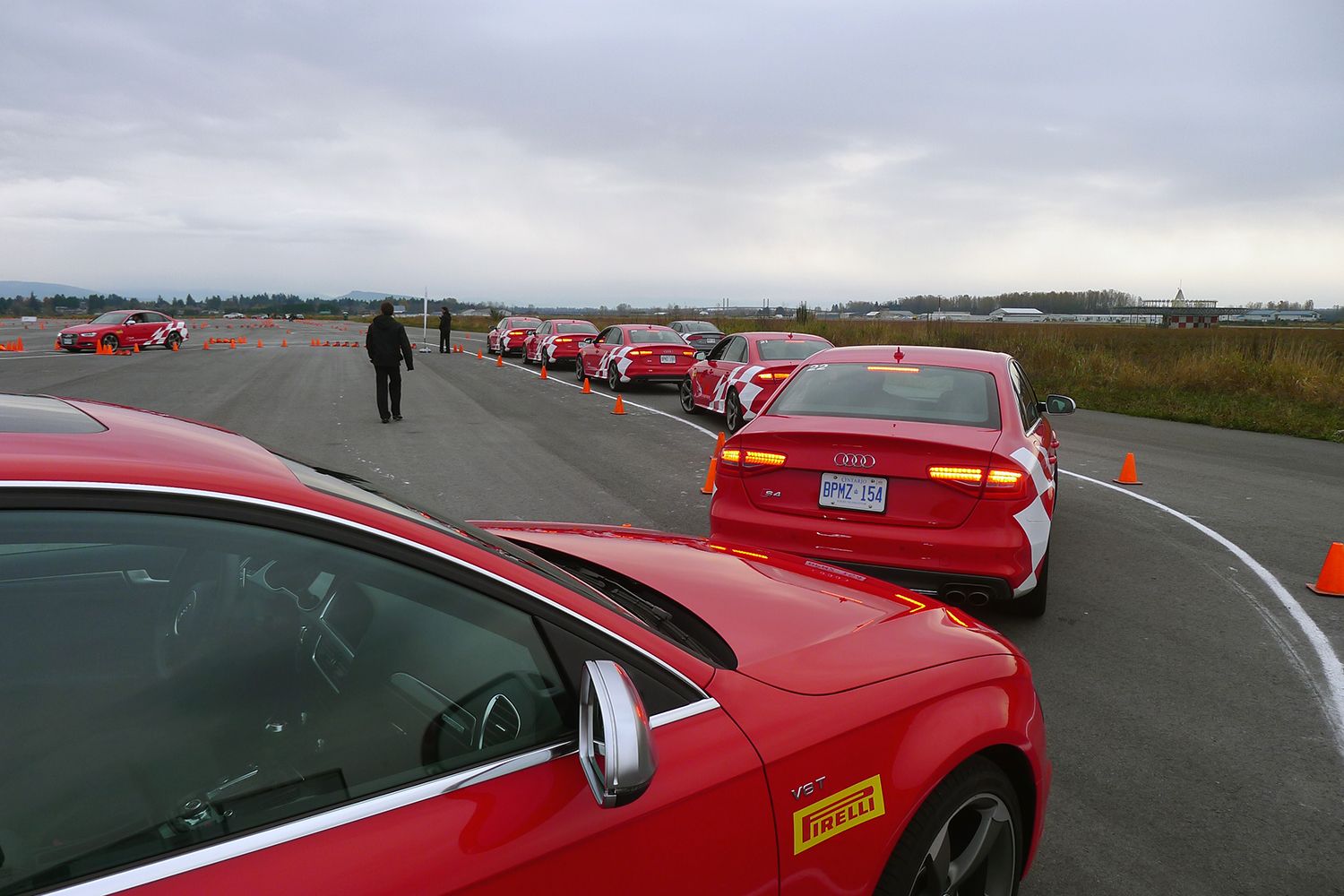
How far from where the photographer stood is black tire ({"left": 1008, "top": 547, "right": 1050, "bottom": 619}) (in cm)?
533

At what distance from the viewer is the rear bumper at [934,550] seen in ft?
16.3

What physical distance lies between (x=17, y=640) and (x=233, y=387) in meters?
20.1

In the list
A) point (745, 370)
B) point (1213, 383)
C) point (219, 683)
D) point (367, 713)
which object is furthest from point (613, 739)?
point (1213, 383)

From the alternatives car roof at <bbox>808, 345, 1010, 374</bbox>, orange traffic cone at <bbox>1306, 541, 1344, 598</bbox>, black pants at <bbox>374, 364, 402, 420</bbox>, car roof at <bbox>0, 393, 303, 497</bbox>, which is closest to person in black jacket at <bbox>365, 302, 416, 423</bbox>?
black pants at <bbox>374, 364, 402, 420</bbox>

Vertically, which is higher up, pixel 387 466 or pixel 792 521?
pixel 792 521

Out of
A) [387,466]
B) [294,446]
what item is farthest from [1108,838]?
[294,446]

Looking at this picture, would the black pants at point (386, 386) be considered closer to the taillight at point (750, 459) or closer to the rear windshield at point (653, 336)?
the rear windshield at point (653, 336)

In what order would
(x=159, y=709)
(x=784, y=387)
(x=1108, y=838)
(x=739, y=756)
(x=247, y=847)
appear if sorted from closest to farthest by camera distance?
(x=247, y=847) < (x=159, y=709) < (x=739, y=756) < (x=1108, y=838) < (x=784, y=387)

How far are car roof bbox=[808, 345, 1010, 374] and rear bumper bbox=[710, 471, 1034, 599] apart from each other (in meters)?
1.51

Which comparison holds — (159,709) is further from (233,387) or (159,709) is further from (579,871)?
(233,387)

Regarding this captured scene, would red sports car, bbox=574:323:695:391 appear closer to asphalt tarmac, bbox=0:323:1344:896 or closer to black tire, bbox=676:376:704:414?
black tire, bbox=676:376:704:414

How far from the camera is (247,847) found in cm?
142

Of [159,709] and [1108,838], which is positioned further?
[1108,838]

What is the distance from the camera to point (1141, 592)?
616 cm
